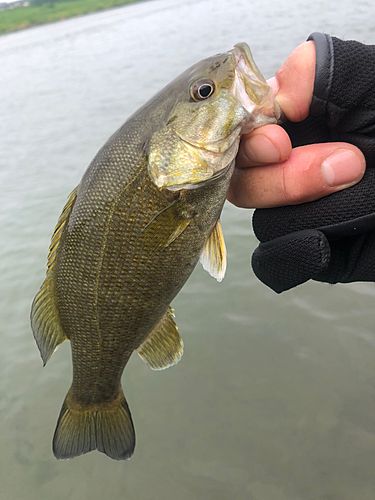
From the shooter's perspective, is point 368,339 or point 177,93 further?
point 368,339

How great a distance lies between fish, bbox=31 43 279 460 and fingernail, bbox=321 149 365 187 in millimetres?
302

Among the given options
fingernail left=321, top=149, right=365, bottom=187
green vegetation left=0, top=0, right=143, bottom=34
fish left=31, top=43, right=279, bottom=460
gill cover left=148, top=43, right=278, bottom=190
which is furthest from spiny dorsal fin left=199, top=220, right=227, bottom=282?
green vegetation left=0, top=0, right=143, bottom=34

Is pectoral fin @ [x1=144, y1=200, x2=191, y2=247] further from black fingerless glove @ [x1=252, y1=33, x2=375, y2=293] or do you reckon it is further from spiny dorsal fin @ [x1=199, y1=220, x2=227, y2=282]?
black fingerless glove @ [x1=252, y1=33, x2=375, y2=293]

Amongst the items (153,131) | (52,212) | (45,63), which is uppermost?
(153,131)

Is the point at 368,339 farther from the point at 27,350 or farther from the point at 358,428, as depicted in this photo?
the point at 27,350

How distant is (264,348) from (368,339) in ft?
3.28

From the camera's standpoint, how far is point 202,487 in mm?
4191

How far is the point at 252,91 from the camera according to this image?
7.09ft

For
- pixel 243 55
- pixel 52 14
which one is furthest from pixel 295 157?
pixel 52 14

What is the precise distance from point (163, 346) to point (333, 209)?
107cm

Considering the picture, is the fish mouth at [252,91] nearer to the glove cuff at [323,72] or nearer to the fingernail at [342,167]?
the glove cuff at [323,72]

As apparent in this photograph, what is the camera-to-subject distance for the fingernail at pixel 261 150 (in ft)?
7.11

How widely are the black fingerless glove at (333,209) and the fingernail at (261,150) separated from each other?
11.7 inches

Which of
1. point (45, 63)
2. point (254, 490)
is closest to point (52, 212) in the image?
point (254, 490)
